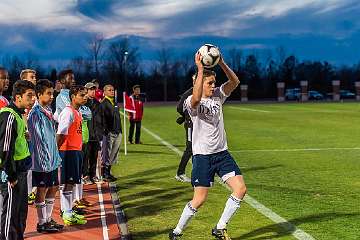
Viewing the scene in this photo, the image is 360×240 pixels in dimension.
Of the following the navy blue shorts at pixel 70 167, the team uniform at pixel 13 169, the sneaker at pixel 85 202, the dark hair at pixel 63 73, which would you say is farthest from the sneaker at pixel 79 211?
the team uniform at pixel 13 169

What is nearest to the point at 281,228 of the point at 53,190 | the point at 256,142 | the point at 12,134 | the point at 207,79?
the point at 207,79

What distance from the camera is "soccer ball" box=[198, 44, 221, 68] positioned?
6.13 meters

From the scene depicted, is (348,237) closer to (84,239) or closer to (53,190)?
(84,239)

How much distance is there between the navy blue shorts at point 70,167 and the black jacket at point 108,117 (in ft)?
13.7

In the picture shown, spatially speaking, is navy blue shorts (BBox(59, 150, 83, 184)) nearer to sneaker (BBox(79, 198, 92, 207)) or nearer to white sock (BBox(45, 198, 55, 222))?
white sock (BBox(45, 198, 55, 222))

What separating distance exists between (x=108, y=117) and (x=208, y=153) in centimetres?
551

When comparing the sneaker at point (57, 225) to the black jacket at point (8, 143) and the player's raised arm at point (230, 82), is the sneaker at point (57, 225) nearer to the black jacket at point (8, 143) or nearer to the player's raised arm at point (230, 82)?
the black jacket at point (8, 143)

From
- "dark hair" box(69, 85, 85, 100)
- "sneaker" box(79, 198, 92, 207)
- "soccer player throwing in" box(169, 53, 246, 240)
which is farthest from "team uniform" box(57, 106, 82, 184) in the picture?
"soccer player throwing in" box(169, 53, 246, 240)

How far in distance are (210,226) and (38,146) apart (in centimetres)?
246

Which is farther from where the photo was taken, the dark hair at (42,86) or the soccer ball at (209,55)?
the dark hair at (42,86)

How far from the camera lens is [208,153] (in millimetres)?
6363

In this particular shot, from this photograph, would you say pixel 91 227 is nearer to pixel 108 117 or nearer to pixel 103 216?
pixel 103 216

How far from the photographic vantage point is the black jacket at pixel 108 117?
11.5 meters

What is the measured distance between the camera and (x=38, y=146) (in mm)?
6664
